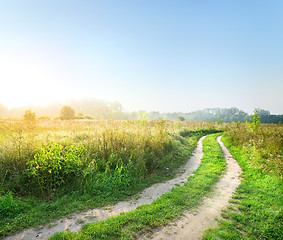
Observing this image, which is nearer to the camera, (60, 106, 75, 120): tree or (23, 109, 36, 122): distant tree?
(23, 109, 36, 122): distant tree

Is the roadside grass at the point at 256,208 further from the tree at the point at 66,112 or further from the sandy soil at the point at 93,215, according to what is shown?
the tree at the point at 66,112

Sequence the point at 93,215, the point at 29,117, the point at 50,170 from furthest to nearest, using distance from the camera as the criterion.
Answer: the point at 29,117
the point at 50,170
the point at 93,215

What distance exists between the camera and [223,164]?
925cm

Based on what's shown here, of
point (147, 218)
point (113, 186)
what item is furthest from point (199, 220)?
point (113, 186)

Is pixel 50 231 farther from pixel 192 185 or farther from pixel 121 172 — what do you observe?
pixel 192 185

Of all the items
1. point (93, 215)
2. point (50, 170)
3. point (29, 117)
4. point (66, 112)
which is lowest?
point (93, 215)

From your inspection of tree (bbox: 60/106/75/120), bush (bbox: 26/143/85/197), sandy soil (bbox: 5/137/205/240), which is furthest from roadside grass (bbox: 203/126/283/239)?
tree (bbox: 60/106/75/120)

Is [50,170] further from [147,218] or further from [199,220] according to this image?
[199,220]

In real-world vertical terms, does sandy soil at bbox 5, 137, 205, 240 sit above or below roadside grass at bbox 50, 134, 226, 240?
below

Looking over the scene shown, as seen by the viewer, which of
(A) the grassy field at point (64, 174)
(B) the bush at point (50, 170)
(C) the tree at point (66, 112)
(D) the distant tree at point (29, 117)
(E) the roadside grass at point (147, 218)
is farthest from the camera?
(C) the tree at point (66, 112)

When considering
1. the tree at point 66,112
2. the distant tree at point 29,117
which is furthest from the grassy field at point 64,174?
the tree at point 66,112

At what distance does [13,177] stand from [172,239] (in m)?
5.35

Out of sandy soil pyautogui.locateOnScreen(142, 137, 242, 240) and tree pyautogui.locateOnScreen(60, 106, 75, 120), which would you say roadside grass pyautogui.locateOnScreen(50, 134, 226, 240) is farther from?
tree pyautogui.locateOnScreen(60, 106, 75, 120)

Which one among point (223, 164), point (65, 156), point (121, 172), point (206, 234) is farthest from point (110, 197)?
point (223, 164)
